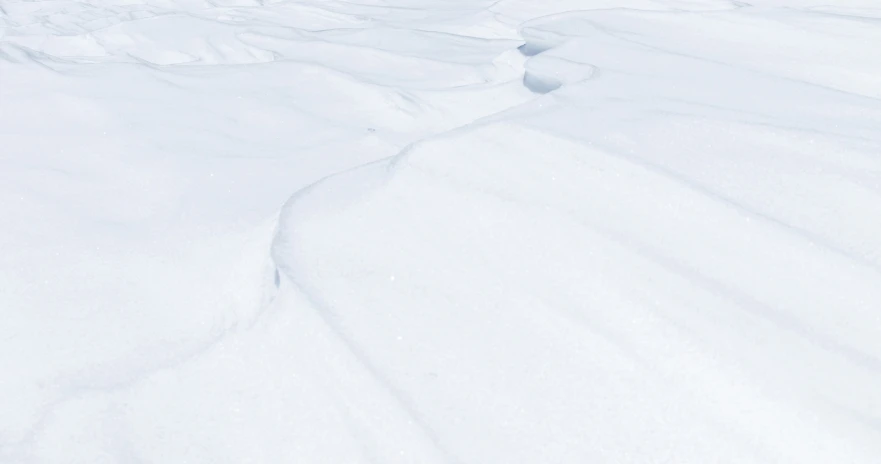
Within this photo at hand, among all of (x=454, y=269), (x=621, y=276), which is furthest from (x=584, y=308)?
(x=454, y=269)

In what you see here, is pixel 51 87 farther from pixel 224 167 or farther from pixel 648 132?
pixel 648 132

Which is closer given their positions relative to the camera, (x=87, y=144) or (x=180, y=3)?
(x=87, y=144)

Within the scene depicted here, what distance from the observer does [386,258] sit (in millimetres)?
1361

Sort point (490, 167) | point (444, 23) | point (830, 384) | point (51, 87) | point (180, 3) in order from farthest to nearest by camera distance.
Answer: point (180, 3) < point (444, 23) < point (51, 87) < point (490, 167) < point (830, 384)

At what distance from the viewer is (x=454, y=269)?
4.35ft

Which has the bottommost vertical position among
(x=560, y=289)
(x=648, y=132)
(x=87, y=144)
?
(x=87, y=144)

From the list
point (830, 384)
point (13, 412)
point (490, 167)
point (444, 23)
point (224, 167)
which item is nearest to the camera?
point (830, 384)

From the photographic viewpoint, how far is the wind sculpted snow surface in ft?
3.49

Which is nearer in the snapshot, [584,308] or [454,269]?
[584,308]

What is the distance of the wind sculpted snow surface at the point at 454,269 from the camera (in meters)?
1.06

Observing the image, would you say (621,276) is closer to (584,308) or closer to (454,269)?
(584,308)

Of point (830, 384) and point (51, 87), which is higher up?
point (830, 384)

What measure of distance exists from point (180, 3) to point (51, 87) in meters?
2.99

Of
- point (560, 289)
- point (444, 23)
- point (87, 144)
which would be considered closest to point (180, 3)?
point (444, 23)
